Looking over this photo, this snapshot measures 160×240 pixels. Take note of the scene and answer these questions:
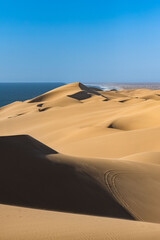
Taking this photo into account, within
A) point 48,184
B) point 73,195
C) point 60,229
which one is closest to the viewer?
point 60,229

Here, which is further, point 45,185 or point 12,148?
point 12,148

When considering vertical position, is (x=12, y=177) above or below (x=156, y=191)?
above

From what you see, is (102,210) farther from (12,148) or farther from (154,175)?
(154,175)

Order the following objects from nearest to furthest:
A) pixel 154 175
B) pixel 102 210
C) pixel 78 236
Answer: pixel 78 236 < pixel 102 210 < pixel 154 175

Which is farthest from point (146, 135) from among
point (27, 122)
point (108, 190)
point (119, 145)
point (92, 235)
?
point (27, 122)

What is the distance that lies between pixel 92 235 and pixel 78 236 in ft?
0.52

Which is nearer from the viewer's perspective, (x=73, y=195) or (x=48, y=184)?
(x=73, y=195)

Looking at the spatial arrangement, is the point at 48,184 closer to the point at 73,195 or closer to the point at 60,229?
the point at 73,195

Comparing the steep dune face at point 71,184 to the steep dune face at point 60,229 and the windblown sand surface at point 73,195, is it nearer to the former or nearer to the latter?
the windblown sand surface at point 73,195

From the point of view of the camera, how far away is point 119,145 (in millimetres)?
12031

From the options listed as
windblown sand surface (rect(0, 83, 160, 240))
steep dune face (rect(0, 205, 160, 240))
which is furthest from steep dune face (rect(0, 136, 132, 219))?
A: steep dune face (rect(0, 205, 160, 240))

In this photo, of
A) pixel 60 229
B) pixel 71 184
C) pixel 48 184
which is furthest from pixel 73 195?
pixel 60 229

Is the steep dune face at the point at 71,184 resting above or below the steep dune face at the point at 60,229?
below

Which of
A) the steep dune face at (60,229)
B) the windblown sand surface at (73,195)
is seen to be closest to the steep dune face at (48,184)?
Result: the windblown sand surface at (73,195)
